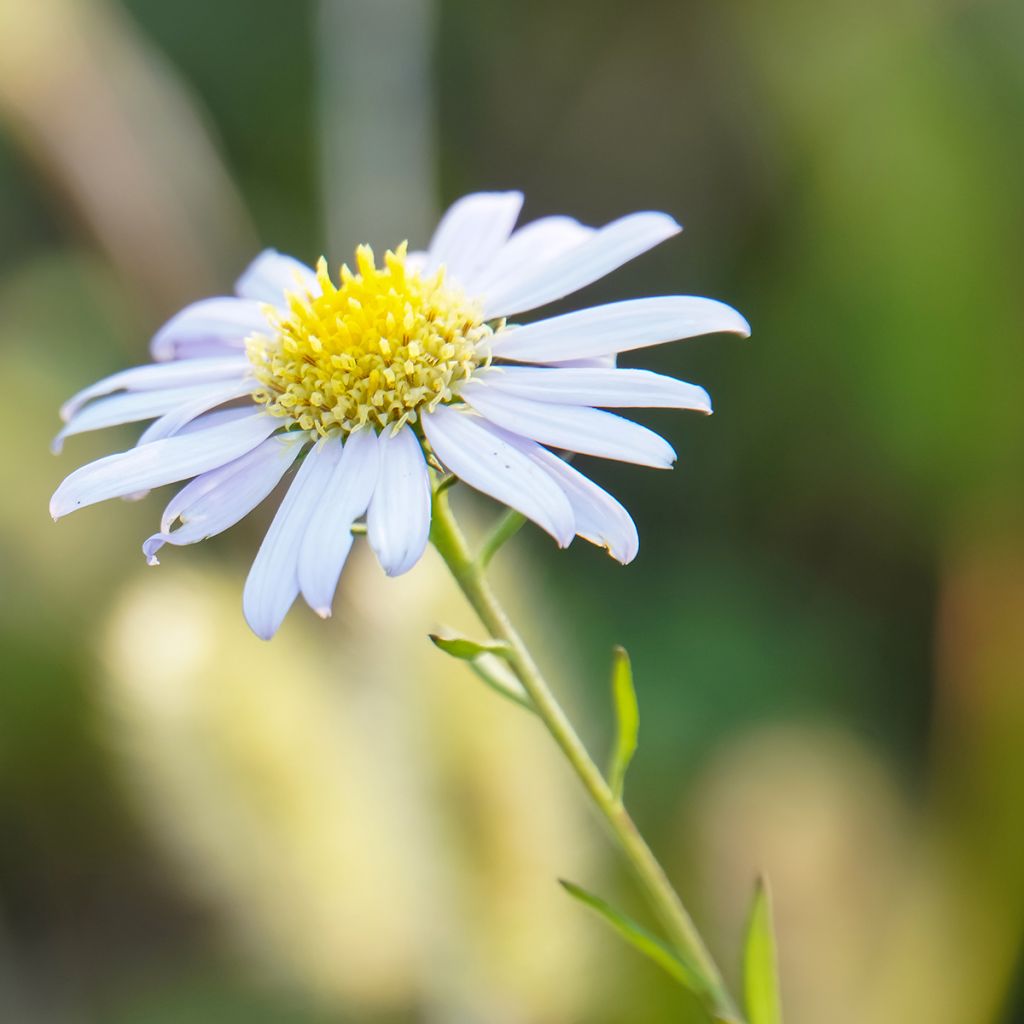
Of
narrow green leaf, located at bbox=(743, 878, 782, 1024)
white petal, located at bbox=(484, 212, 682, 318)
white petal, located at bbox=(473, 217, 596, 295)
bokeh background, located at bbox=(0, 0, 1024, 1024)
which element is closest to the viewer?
narrow green leaf, located at bbox=(743, 878, 782, 1024)

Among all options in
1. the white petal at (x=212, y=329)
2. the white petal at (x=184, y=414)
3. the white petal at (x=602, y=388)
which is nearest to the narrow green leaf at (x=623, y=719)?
the white petal at (x=602, y=388)

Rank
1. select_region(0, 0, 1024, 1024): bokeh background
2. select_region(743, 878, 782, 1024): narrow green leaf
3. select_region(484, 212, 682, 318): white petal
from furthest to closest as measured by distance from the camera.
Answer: select_region(0, 0, 1024, 1024): bokeh background < select_region(484, 212, 682, 318): white petal < select_region(743, 878, 782, 1024): narrow green leaf

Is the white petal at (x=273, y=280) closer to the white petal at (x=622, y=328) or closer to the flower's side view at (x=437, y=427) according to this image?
the flower's side view at (x=437, y=427)

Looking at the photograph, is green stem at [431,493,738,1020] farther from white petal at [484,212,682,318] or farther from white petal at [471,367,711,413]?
white petal at [484,212,682,318]

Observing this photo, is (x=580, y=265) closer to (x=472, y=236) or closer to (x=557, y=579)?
(x=472, y=236)

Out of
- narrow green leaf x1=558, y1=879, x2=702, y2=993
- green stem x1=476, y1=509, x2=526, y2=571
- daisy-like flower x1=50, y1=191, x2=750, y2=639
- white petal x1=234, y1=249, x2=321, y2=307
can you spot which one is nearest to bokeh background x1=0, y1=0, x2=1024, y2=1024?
white petal x1=234, y1=249, x2=321, y2=307

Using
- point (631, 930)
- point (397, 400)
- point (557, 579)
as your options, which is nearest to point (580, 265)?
point (397, 400)

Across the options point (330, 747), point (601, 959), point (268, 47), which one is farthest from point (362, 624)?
point (268, 47)
